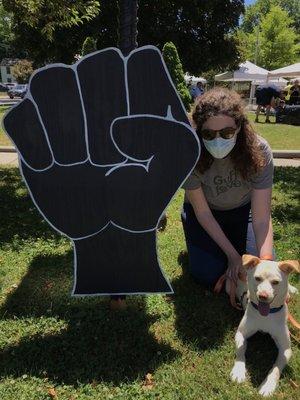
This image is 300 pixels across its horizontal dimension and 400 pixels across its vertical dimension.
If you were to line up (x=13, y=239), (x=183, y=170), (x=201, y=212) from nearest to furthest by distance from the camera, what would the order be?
(x=183, y=170), (x=201, y=212), (x=13, y=239)

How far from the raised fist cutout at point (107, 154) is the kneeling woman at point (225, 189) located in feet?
0.79

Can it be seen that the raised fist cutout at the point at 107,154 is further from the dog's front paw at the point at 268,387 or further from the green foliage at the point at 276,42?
the green foliage at the point at 276,42

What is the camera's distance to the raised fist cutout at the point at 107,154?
8.30 feet

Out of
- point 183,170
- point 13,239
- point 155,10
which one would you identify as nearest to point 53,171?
point 183,170

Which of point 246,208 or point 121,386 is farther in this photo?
point 246,208

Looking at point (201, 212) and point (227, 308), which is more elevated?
point (201, 212)

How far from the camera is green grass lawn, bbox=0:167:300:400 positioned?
241 centimetres

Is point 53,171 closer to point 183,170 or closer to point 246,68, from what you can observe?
point 183,170

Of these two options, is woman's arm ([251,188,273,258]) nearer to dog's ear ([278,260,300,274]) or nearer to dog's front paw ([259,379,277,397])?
dog's ear ([278,260,300,274])

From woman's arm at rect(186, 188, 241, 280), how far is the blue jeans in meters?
0.30

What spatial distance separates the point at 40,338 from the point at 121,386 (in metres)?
0.68

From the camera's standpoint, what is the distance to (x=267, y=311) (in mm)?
2447

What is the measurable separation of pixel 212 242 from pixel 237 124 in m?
0.97

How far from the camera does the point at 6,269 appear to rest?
3801 mm
